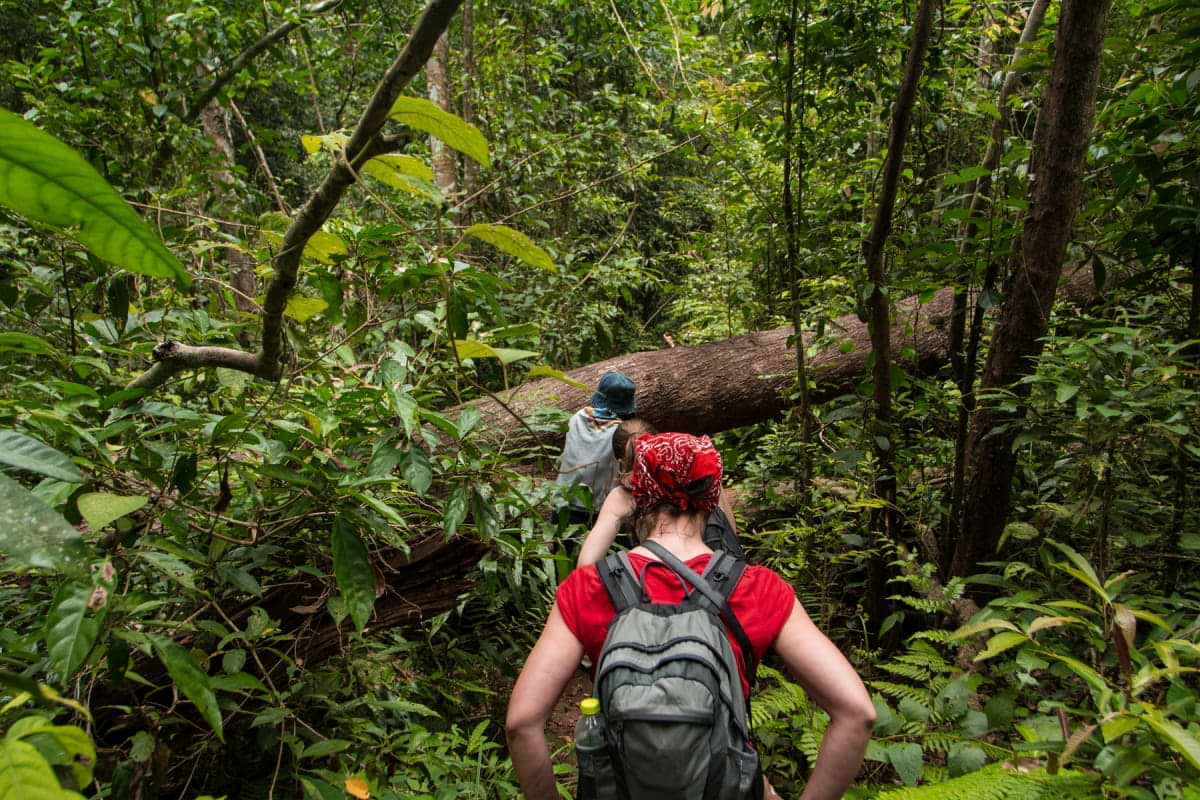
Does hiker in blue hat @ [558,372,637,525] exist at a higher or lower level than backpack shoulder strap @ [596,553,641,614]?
lower

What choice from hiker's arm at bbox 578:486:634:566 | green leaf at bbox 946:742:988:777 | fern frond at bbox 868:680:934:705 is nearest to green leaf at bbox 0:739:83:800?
hiker's arm at bbox 578:486:634:566

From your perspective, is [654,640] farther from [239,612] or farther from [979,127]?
[979,127]

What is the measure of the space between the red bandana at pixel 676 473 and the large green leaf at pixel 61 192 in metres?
1.50

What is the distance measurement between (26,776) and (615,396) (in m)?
3.59

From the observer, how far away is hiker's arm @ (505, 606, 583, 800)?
1702mm

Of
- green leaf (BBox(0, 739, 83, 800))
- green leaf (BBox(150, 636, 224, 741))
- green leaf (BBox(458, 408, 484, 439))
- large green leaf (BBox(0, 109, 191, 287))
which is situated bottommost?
green leaf (BBox(150, 636, 224, 741))

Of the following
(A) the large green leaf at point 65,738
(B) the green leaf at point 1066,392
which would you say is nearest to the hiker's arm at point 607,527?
(B) the green leaf at point 1066,392

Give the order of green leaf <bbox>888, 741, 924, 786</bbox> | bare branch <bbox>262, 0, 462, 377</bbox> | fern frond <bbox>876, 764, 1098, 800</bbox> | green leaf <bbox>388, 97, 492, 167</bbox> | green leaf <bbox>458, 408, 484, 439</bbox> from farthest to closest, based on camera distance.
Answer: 1. green leaf <bbox>888, 741, 924, 786</bbox>
2. green leaf <bbox>458, 408, 484, 439</bbox>
3. fern frond <bbox>876, 764, 1098, 800</bbox>
4. green leaf <bbox>388, 97, 492, 167</bbox>
5. bare branch <bbox>262, 0, 462, 377</bbox>

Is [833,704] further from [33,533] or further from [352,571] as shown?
[33,533]

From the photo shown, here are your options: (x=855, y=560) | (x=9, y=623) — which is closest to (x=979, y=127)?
(x=855, y=560)

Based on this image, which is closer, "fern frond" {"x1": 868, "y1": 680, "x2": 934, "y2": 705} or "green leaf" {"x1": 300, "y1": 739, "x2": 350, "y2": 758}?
"green leaf" {"x1": 300, "y1": 739, "x2": 350, "y2": 758}

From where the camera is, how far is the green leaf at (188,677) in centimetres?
123

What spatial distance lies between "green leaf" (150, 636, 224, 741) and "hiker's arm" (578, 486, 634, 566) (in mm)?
1415

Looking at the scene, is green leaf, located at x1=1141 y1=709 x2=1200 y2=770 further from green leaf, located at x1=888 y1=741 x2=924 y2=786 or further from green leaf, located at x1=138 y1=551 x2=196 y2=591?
green leaf, located at x1=138 y1=551 x2=196 y2=591
